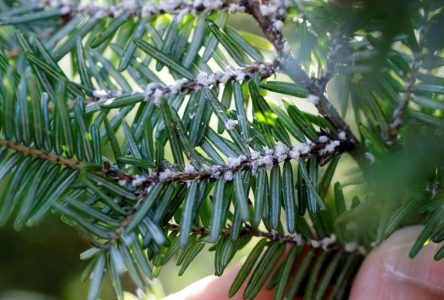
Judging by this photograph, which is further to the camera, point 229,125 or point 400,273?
point 400,273

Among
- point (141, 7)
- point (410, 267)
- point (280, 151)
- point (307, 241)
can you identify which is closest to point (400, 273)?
point (410, 267)

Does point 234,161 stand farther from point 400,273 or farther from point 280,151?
point 400,273

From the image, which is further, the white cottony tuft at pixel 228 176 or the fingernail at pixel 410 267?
the fingernail at pixel 410 267

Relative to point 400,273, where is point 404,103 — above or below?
above

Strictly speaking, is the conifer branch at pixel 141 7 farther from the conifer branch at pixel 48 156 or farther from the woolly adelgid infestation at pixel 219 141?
the conifer branch at pixel 48 156

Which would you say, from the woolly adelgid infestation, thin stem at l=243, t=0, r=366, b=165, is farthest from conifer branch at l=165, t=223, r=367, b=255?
thin stem at l=243, t=0, r=366, b=165

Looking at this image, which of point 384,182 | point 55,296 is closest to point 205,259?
point 55,296

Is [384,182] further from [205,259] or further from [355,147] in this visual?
[205,259]

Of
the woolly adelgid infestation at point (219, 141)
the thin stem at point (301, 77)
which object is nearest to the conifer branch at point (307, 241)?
the woolly adelgid infestation at point (219, 141)
